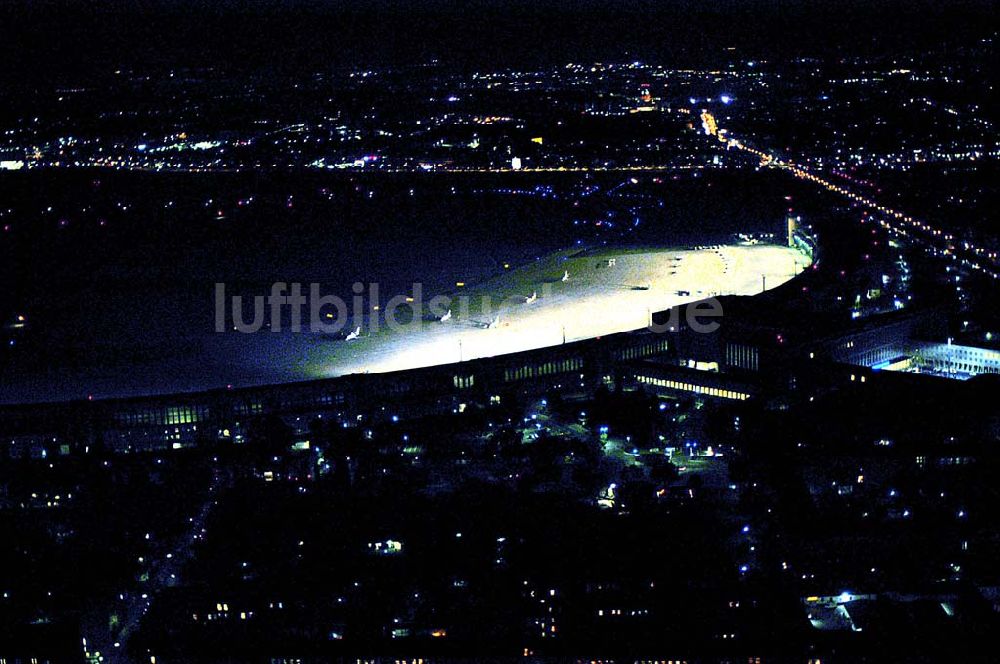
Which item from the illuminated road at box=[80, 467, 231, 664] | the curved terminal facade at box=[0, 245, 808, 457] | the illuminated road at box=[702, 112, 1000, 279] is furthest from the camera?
the illuminated road at box=[702, 112, 1000, 279]

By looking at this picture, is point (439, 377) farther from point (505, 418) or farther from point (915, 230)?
point (915, 230)

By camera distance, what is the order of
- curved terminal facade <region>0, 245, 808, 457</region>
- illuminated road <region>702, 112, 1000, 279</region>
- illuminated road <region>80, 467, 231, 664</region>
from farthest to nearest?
illuminated road <region>702, 112, 1000, 279</region> < curved terminal facade <region>0, 245, 808, 457</region> < illuminated road <region>80, 467, 231, 664</region>

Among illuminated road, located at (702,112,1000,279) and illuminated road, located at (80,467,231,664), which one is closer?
illuminated road, located at (80,467,231,664)

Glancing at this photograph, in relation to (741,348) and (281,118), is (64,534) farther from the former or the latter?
(281,118)

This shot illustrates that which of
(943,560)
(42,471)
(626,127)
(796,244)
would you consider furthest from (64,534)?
(626,127)

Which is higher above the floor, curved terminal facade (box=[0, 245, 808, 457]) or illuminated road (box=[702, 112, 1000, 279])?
illuminated road (box=[702, 112, 1000, 279])

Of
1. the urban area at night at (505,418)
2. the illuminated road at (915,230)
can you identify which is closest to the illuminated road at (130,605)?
the urban area at night at (505,418)

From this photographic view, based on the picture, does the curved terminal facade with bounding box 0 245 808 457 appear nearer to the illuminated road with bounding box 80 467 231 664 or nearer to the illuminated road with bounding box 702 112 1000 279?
the illuminated road with bounding box 80 467 231 664

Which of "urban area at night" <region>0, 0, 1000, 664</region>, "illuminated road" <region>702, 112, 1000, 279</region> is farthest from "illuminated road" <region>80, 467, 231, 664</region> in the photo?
"illuminated road" <region>702, 112, 1000, 279</region>

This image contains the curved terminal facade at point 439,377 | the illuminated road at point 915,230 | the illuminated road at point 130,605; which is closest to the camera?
the illuminated road at point 130,605

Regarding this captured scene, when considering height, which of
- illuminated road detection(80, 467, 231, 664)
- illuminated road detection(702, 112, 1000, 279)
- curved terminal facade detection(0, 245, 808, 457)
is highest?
illuminated road detection(702, 112, 1000, 279)

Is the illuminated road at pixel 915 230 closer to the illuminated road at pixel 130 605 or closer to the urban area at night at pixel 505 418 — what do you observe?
the urban area at night at pixel 505 418

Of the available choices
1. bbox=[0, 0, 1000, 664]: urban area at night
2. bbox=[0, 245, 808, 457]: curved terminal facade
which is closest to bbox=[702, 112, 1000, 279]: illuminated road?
bbox=[0, 0, 1000, 664]: urban area at night
